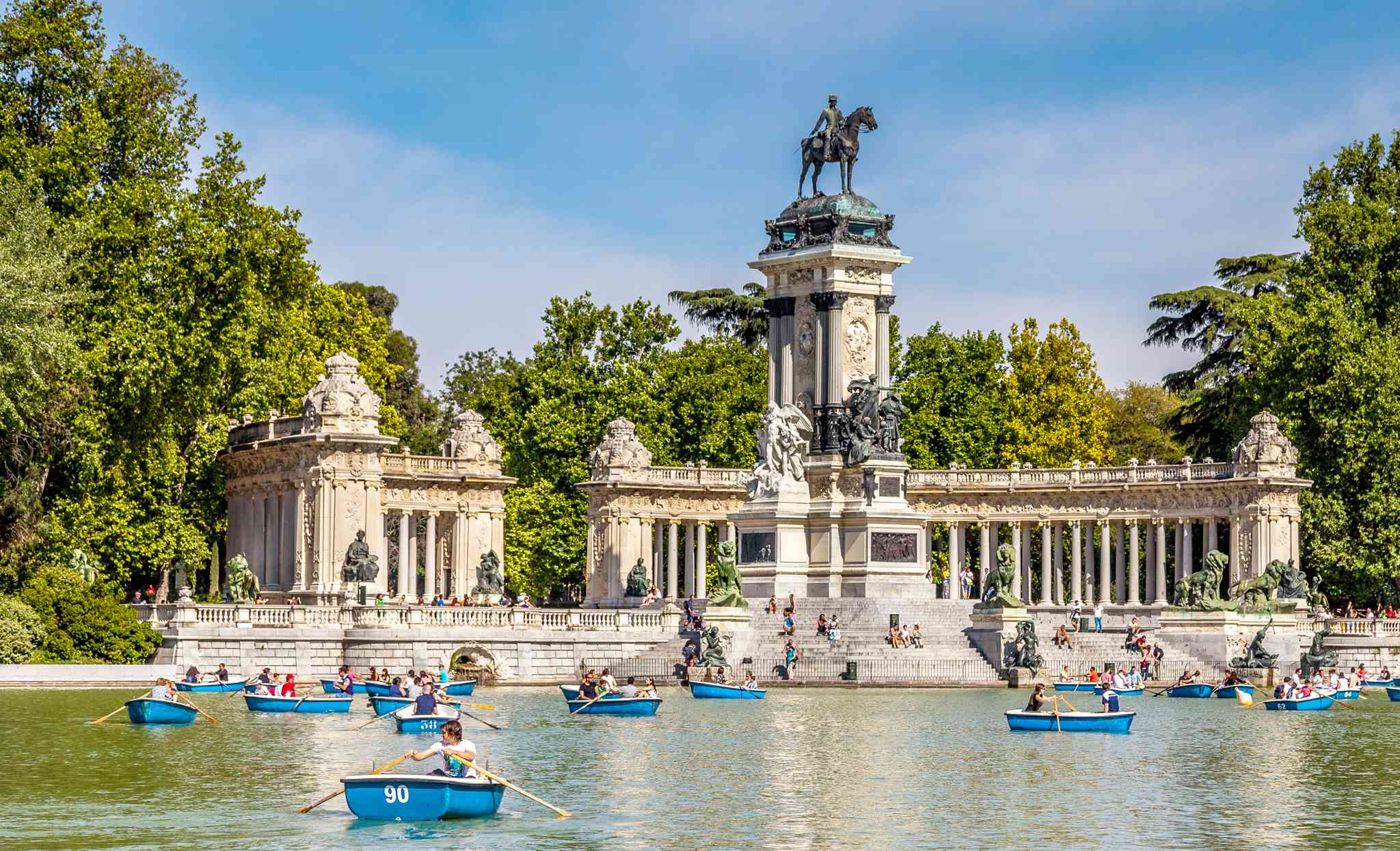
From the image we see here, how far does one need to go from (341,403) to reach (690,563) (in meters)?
19.1

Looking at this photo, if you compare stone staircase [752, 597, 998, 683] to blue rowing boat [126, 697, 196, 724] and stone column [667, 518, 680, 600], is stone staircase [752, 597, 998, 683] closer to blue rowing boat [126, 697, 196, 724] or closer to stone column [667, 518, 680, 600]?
stone column [667, 518, 680, 600]

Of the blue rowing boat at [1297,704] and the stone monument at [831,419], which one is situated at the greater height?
the stone monument at [831,419]

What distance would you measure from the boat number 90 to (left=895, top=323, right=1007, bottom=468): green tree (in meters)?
64.0

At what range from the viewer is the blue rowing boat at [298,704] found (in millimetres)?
51906

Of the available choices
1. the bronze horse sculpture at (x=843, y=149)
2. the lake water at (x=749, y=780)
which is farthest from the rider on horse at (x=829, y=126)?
the lake water at (x=749, y=780)

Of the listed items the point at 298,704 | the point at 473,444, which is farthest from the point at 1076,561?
the point at 298,704

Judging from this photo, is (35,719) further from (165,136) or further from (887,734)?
(165,136)

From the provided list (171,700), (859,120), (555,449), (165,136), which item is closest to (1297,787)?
(171,700)

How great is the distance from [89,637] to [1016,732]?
2811 cm

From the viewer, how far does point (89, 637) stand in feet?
203

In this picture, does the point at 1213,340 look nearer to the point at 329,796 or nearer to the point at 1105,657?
the point at 1105,657

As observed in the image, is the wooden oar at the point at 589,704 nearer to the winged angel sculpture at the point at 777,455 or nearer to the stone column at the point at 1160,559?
the winged angel sculpture at the point at 777,455

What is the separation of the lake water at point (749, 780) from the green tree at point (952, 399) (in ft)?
135

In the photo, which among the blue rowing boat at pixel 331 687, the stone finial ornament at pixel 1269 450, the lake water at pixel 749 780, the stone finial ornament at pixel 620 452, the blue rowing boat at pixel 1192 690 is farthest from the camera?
the stone finial ornament at pixel 620 452
